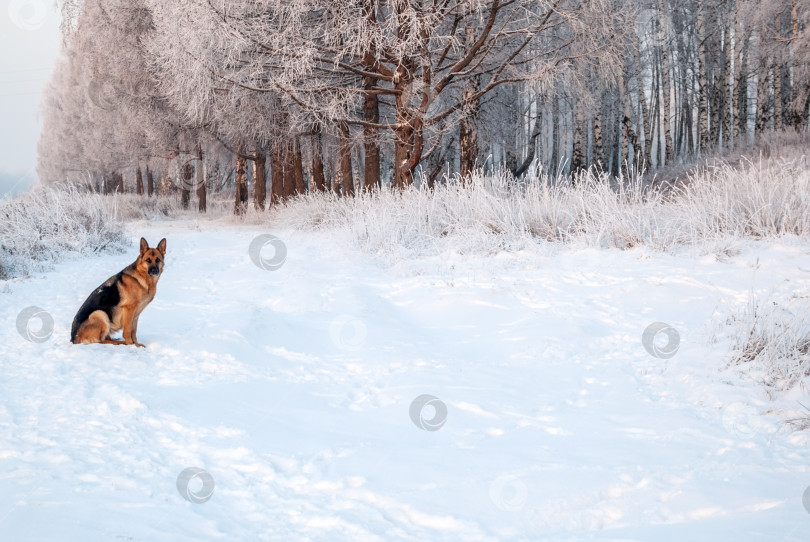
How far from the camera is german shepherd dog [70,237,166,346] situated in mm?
4648

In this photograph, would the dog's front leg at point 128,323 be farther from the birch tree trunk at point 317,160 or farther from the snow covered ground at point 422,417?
the birch tree trunk at point 317,160

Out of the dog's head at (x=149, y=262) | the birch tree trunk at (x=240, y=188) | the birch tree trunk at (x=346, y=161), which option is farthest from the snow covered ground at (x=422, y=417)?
the birch tree trunk at (x=240, y=188)

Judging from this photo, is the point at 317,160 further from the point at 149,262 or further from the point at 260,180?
the point at 149,262

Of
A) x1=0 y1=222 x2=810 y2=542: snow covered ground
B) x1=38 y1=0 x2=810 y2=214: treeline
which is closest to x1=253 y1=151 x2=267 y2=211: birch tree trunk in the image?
x1=38 y1=0 x2=810 y2=214: treeline

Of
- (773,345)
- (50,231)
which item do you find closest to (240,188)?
(50,231)

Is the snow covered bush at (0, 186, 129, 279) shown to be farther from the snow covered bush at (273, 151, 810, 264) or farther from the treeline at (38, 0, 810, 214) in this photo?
the snow covered bush at (273, 151, 810, 264)

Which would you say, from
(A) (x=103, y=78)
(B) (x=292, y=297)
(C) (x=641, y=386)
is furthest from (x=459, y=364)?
(A) (x=103, y=78)

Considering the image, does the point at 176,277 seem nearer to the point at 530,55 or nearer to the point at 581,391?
the point at 581,391

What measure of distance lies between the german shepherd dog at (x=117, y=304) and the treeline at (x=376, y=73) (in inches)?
188

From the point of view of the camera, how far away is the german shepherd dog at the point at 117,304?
4648 millimetres

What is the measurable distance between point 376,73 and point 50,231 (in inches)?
277

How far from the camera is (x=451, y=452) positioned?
313 cm

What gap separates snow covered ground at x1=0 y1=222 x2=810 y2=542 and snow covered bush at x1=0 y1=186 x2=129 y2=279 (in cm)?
→ 279

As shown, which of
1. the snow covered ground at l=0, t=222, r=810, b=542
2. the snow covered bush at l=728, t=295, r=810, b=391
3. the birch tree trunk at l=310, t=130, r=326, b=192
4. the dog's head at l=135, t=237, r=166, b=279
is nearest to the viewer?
the snow covered ground at l=0, t=222, r=810, b=542
